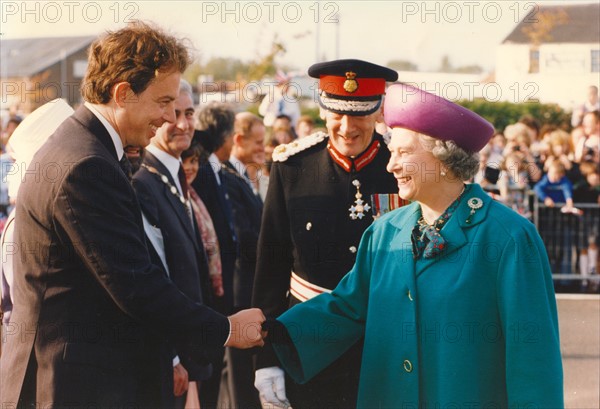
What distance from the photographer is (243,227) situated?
6242 mm

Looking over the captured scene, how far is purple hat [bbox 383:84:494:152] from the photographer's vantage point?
10.6 ft

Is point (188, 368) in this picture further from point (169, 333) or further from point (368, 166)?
point (368, 166)

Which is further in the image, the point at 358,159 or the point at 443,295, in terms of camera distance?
the point at 358,159

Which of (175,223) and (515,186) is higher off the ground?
(175,223)

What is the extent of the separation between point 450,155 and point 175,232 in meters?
1.68

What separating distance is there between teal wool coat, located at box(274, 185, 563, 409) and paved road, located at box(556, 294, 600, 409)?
3.30 metres

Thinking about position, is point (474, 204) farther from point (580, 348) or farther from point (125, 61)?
point (580, 348)

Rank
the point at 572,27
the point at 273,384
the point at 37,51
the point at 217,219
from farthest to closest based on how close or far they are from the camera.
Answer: the point at 37,51
the point at 572,27
the point at 217,219
the point at 273,384

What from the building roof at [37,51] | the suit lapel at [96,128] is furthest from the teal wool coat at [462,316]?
the building roof at [37,51]

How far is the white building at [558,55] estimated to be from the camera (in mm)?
13039

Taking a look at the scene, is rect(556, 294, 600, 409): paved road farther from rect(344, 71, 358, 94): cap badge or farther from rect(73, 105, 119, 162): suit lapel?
rect(73, 105, 119, 162): suit lapel

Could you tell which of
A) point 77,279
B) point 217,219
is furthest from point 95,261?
point 217,219

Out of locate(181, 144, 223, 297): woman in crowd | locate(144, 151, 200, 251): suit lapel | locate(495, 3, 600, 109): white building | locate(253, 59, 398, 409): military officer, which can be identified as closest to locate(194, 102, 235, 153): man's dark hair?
locate(181, 144, 223, 297): woman in crowd

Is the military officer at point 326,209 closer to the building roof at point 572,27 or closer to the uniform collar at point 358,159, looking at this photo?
the uniform collar at point 358,159
